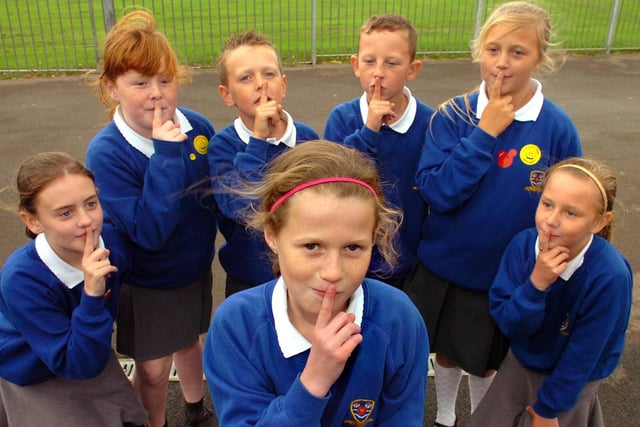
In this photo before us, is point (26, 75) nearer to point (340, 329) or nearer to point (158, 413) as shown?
point (158, 413)

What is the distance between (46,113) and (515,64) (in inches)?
260

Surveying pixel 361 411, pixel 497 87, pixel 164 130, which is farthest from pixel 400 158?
pixel 361 411

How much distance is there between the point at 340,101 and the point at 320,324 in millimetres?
6779

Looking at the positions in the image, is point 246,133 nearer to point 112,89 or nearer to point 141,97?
point 141,97

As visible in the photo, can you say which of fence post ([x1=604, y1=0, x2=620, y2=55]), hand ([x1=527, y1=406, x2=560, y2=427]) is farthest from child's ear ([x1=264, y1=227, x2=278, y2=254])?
fence post ([x1=604, y1=0, x2=620, y2=55])

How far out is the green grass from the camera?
32.2ft

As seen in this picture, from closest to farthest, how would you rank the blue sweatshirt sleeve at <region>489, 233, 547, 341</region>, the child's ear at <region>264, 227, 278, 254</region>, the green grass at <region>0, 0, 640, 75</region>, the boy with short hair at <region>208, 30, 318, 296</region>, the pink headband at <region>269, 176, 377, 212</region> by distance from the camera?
the pink headband at <region>269, 176, 377, 212</region> < the child's ear at <region>264, 227, 278, 254</region> < the blue sweatshirt sleeve at <region>489, 233, 547, 341</region> < the boy with short hair at <region>208, 30, 318, 296</region> < the green grass at <region>0, 0, 640, 75</region>

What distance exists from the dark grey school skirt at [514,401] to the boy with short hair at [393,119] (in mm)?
667

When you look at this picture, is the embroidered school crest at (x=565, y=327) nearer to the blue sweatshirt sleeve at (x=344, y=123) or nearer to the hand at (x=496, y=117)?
the hand at (x=496, y=117)

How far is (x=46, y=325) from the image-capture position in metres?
2.16

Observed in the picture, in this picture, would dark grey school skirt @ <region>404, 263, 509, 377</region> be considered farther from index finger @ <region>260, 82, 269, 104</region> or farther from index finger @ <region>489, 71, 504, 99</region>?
index finger @ <region>260, 82, 269, 104</region>

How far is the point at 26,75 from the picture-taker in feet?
29.9

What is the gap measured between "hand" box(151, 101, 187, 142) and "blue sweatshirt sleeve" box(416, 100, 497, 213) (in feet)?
3.34

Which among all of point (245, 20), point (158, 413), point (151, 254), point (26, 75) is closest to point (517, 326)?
point (151, 254)
